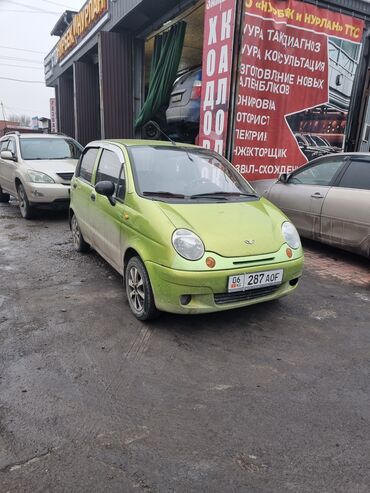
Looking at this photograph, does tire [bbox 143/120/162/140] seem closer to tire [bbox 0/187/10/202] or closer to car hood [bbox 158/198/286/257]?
tire [bbox 0/187/10/202]

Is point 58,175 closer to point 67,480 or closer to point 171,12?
point 171,12

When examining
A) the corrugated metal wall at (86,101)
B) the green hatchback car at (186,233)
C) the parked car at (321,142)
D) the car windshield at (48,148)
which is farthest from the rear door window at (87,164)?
the corrugated metal wall at (86,101)

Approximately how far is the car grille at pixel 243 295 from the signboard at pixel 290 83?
4307 millimetres

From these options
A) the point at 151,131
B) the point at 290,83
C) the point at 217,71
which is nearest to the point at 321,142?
the point at 290,83

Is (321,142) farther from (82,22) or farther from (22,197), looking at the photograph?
(82,22)

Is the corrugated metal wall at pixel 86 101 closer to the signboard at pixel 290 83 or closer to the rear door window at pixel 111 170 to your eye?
the signboard at pixel 290 83

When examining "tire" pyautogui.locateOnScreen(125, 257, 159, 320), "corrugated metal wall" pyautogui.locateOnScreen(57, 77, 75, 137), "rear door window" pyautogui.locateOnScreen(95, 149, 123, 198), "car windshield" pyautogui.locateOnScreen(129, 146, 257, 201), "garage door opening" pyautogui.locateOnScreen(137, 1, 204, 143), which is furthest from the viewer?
"corrugated metal wall" pyautogui.locateOnScreen(57, 77, 75, 137)

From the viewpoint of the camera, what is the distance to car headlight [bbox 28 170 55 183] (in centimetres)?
756

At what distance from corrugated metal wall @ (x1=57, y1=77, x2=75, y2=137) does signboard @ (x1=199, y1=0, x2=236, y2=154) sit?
1290cm

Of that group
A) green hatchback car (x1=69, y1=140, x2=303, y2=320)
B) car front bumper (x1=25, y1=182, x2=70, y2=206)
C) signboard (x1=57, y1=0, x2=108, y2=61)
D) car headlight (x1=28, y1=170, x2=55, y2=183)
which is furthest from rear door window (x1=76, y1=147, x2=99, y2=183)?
signboard (x1=57, y1=0, x2=108, y2=61)

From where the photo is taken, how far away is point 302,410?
246cm

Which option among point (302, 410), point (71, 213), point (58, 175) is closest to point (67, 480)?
point (302, 410)

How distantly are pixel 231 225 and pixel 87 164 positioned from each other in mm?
2548

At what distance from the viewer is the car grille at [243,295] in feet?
10.6
